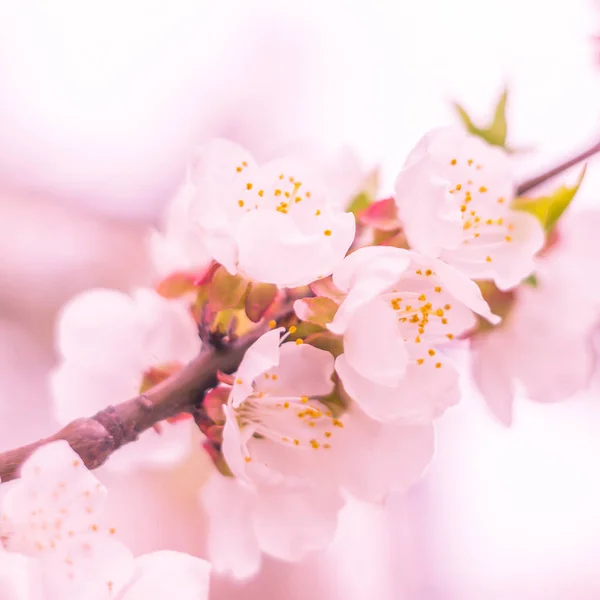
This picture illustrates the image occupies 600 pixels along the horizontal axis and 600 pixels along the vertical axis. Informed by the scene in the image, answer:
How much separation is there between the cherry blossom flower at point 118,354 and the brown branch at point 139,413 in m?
0.10

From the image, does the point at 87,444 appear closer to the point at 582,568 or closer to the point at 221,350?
the point at 221,350

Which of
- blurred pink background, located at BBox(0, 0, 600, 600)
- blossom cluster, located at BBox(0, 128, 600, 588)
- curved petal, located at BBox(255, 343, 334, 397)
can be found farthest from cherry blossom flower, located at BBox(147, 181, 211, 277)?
blurred pink background, located at BBox(0, 0, 600, 600)

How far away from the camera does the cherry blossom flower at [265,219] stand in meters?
0.29

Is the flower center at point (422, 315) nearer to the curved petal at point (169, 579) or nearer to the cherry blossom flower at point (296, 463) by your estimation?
the cherry blossom flower at point (296, 463)

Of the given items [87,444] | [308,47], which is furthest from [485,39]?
[87,444]

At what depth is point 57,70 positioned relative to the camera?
101 centimetres

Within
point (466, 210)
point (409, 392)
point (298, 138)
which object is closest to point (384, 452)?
point (409, 392)

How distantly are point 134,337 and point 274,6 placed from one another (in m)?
0.81

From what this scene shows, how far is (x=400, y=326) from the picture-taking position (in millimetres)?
329

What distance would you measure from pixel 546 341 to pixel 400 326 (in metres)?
0.16

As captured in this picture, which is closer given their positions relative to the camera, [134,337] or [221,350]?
[221,350]

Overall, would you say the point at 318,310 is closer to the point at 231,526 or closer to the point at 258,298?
the point at 258,298

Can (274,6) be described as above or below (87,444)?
above

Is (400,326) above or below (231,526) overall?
above
